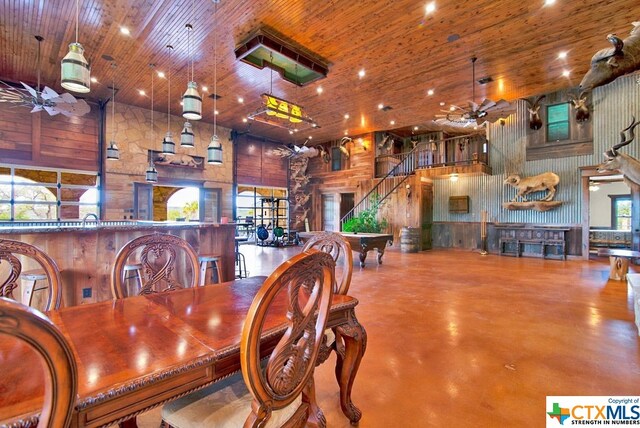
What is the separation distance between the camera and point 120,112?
844cm

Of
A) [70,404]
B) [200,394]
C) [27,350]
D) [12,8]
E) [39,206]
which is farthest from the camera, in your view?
[39,206]

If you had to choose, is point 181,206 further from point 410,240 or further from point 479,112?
point 479,112

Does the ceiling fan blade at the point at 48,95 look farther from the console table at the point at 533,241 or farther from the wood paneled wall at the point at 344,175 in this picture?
the console table at the point at 533,241

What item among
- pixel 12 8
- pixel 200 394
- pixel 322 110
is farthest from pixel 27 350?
pixel 322 110

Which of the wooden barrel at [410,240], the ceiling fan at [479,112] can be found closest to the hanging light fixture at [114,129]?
the ceiling fan at [479,112]

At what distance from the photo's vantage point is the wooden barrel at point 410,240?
9672 mm

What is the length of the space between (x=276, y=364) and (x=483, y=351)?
2538 millimetres

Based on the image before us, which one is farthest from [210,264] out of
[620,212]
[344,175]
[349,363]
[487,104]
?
[620,212]

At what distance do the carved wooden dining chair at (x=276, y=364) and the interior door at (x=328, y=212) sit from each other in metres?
12.3

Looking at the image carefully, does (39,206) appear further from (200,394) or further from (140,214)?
(200,394)

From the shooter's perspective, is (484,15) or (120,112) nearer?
(484,15)

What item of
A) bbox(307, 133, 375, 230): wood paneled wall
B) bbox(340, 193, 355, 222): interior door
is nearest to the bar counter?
bbox(307, 133, 375, 230): wood paneled wall

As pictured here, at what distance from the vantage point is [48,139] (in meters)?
7.46

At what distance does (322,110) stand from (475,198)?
6195 mm
